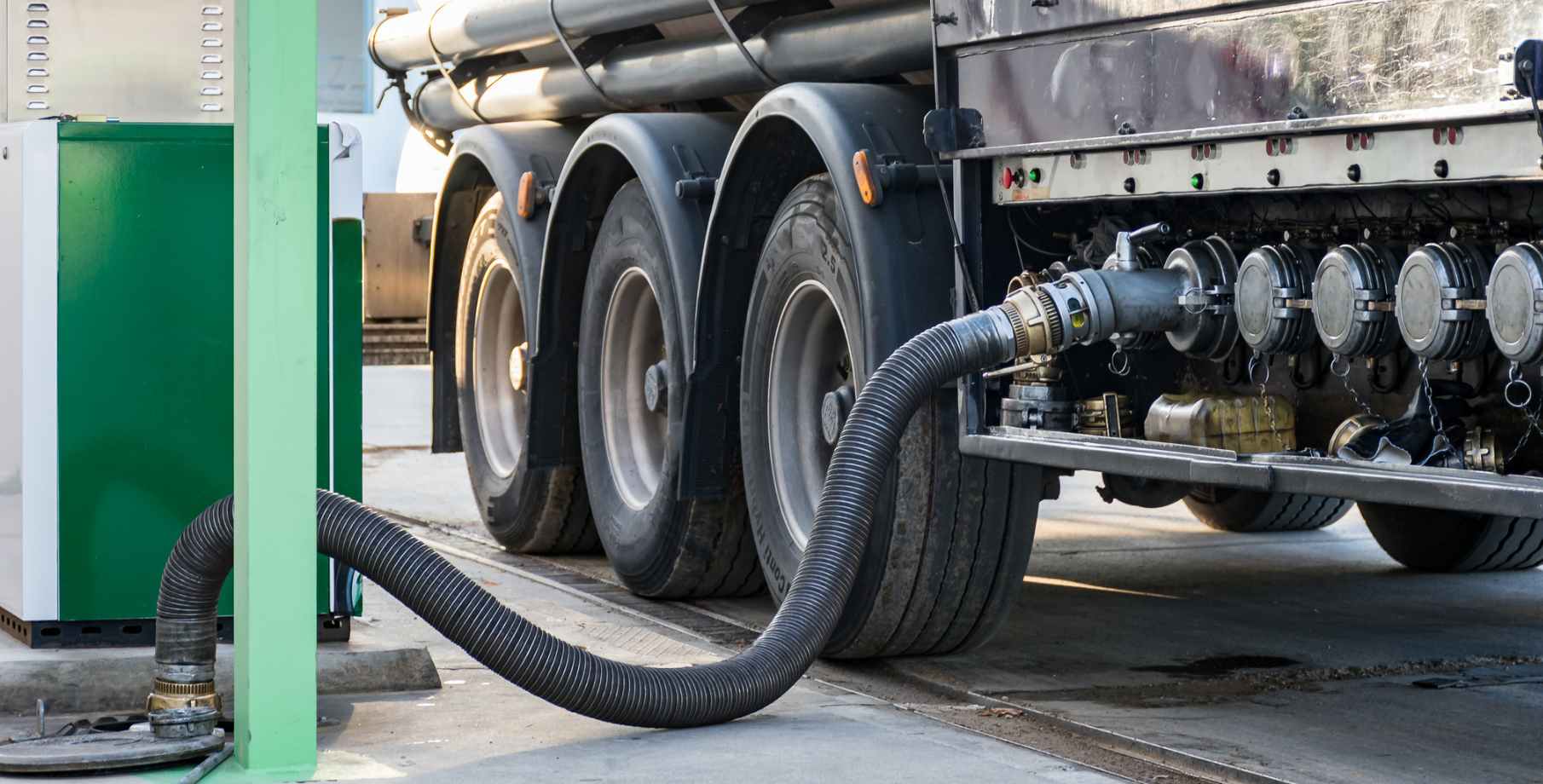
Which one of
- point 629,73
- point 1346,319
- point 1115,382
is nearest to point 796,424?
point 1115,382

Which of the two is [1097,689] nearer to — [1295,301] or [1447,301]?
[1295,301]

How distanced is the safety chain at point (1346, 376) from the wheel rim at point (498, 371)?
14.4 ft

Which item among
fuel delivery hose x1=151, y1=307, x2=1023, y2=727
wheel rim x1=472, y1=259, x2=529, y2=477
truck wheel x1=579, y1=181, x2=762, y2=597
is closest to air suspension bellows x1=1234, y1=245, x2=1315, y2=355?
fuel delivery hose x1=151, y1=307, x2=1023, y2=727

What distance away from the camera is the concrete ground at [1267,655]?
4.94 meters

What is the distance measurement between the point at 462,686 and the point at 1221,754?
184 cm

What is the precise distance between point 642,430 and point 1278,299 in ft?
10.8

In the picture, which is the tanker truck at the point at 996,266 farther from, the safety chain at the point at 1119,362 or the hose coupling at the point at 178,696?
the hose coupling at the point at 178,696

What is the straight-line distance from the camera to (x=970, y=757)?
4.52 m

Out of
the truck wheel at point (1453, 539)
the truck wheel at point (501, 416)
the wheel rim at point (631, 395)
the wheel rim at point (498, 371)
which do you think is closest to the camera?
the wheel rim at point (631, 395)

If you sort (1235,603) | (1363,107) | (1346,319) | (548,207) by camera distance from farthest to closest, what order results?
(548,207) → (1235,603) → (1346,319) → (1363,107)

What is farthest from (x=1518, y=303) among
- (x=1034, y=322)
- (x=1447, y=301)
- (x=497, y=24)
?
(x=497, y=24)

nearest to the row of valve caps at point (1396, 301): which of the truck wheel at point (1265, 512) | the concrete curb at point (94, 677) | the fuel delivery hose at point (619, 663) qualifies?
the fuel delivery hose at point (619, 663)

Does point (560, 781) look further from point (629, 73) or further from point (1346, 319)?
point (629, 73)

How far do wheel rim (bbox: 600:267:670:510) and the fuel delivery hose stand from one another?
2.19 meters
